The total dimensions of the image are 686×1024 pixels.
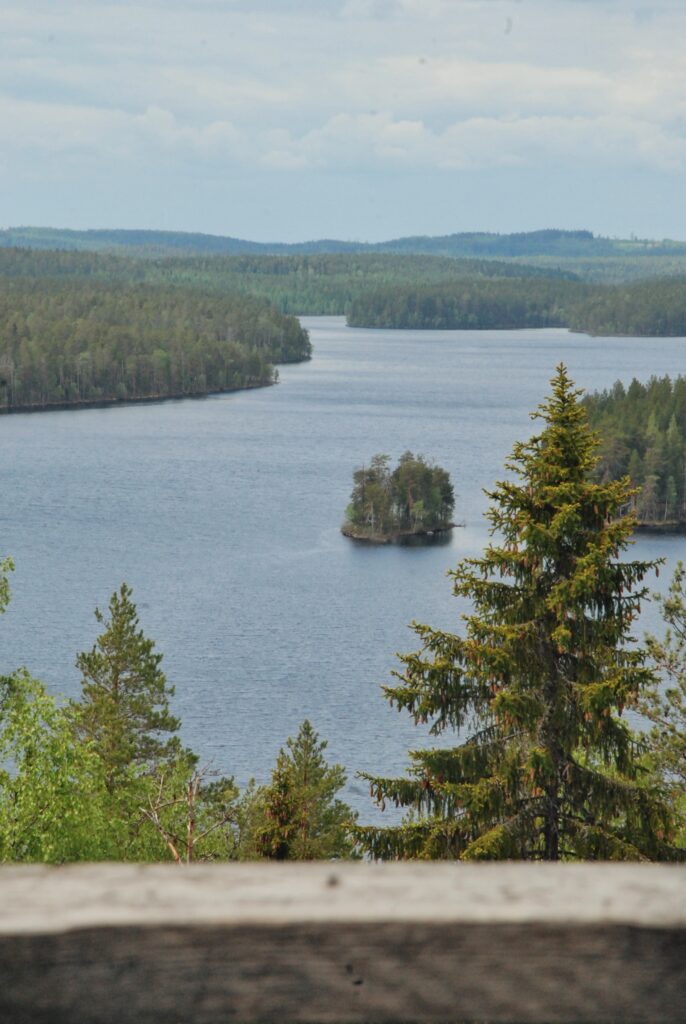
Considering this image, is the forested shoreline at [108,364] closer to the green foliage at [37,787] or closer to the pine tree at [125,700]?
the pine tree at [125,700]

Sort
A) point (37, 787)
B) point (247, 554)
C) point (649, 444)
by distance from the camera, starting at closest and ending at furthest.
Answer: point (37, 787) < point (247, 554) < point (649, 444)

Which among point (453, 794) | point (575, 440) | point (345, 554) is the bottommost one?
point (345, 554)

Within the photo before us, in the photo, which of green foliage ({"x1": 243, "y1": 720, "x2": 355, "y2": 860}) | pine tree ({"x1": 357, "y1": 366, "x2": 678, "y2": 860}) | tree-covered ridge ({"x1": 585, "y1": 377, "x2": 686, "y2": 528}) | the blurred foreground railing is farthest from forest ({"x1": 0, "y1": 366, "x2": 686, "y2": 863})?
tree-covered ridge ({"x1": 585, "y1": 377, "x2": 686, "y2": 528})

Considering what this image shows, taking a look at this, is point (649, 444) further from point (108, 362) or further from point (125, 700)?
point (125, 700)

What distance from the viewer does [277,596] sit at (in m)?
64.7

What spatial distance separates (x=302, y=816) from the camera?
64.0 feet

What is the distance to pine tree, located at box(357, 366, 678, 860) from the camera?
13.4m

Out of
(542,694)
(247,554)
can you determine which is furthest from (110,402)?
(542,694)

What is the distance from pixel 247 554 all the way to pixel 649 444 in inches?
1787

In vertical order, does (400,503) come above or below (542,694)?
below

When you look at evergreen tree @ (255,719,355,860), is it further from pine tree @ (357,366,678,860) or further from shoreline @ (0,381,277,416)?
shoreline @ (0,381,277,416)

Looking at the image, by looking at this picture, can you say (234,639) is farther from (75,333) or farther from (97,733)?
(75,333)

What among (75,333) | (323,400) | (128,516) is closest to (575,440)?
(128,516)

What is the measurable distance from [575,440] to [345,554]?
63.2m
